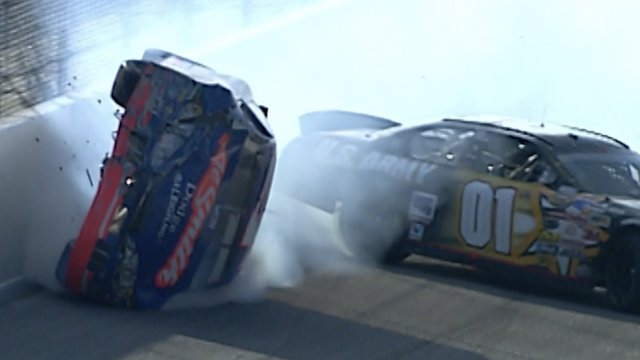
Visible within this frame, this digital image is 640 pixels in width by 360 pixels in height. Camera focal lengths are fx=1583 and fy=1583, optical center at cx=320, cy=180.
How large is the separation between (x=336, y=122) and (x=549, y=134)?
223cm

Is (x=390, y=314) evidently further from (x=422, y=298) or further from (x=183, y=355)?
(x=183, y=355)

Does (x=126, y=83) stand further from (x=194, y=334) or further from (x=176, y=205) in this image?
(x=194, y=334)

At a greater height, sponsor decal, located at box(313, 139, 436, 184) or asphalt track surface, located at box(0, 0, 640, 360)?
sponsor decal, located at box(313, 139, 436, 184)

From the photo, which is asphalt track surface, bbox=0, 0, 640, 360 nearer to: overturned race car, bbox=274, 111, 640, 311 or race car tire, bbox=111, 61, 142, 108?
overturned race car, bbox=274, 111, 640, 311

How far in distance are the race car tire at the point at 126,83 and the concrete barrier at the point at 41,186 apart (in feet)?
3.42

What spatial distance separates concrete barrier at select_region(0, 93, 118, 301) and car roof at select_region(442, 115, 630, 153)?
9.90 ft

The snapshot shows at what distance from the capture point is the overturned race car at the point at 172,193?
10469mm

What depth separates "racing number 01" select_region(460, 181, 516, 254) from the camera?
39.2 feet

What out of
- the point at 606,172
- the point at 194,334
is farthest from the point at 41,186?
the point at 606,172

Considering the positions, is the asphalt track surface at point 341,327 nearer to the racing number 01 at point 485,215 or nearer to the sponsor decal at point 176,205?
the racing number 01 at point 485,215

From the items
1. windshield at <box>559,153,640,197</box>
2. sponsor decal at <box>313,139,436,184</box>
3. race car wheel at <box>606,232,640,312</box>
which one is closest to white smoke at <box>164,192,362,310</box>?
sponsor decal at <box>313,139,436,184</box>

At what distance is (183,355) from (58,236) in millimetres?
2219

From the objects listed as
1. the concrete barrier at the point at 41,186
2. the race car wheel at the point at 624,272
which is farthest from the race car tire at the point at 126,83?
the race car wheel at the point at 624,272

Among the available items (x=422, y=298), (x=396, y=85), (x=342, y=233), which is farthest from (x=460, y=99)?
(x=422, y=298)
